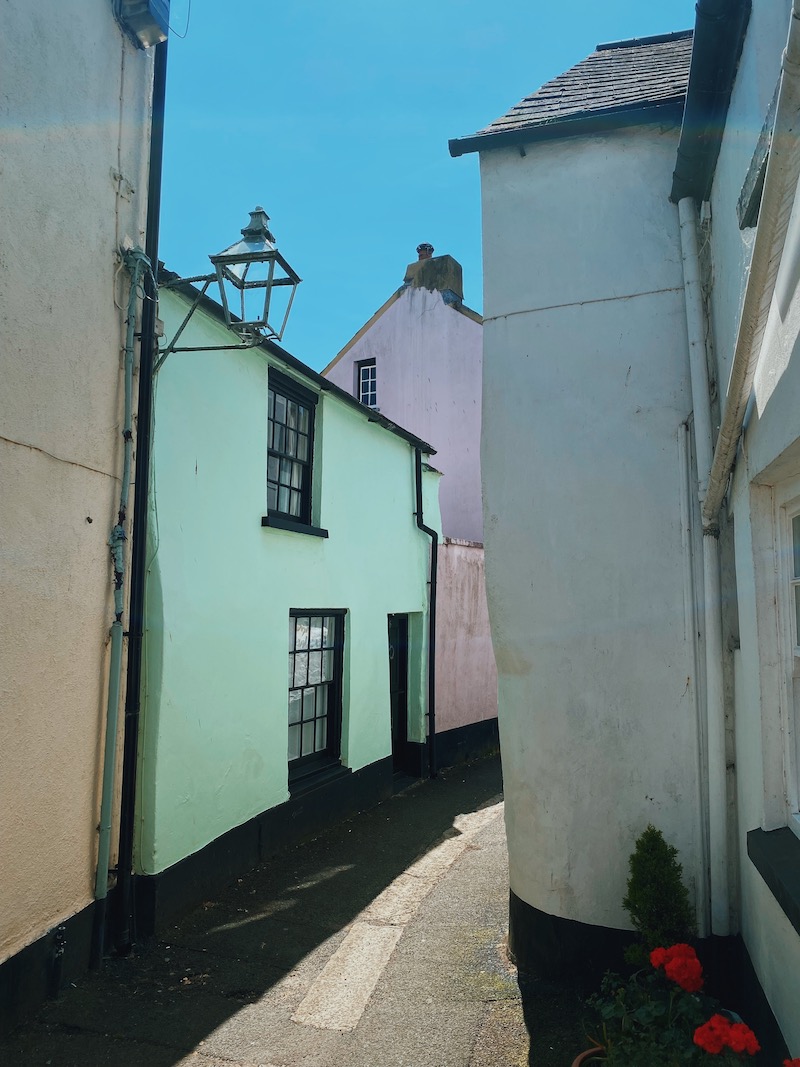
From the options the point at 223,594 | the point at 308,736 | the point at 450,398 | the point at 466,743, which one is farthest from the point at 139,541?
the point at 450,398

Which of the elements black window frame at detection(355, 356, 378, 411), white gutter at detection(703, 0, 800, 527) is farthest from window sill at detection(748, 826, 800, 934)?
black window frame at detection(355, 356, 378, 411)

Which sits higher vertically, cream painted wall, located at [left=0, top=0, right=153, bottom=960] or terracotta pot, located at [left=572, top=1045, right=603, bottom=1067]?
cream painted wall, located at [left=0, top=0, right=153, bottom=960]

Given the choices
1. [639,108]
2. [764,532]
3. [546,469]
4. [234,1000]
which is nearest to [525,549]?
[546,469]

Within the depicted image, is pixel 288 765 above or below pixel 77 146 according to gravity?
below

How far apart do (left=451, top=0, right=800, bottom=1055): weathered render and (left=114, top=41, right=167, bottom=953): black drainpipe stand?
247 centimetres

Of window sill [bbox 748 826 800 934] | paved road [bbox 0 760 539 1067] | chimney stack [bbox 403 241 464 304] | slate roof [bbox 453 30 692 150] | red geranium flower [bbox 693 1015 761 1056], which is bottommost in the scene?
paved road [bbox 0 760 539 1067]

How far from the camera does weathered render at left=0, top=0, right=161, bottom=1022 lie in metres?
4.61

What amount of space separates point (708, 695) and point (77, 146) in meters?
5.63

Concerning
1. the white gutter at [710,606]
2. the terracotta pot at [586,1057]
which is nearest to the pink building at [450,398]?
the white gutter at [710,606]

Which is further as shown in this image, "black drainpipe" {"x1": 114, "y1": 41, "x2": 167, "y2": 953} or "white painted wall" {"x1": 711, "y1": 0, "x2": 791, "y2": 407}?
"black drainpipe" {"x1": 114, "y1": 41, "x2": 167, "y2": 953}

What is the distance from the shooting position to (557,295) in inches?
226

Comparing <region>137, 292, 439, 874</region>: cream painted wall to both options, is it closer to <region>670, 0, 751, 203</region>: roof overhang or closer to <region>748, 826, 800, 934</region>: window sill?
<region>670, 0, 751, 203</region>: roof overhang

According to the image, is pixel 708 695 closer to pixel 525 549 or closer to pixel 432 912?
pixel 525 549

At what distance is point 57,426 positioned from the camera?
5.04 m
